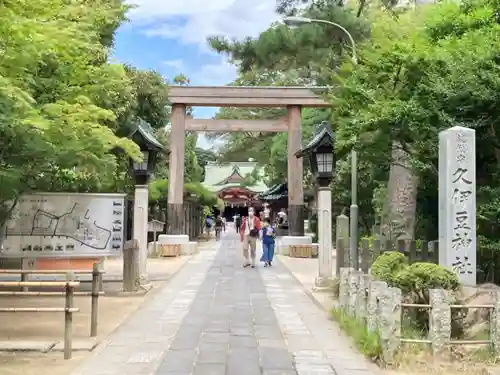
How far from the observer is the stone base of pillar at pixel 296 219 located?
2403 centimetres

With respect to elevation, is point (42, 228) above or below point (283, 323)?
above

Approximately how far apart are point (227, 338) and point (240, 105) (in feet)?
54.1

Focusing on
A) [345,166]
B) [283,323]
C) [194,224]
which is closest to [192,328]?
[283,323]

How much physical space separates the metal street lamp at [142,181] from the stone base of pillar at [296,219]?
34.7ft

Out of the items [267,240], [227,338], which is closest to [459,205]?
[227,338]

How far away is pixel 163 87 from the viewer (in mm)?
22797

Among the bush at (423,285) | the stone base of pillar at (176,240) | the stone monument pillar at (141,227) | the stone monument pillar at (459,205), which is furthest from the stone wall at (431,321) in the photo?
the stone base of pillar at (176,240)

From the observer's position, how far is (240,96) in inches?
931

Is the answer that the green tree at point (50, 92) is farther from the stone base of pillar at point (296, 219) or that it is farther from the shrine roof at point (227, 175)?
the shrine roof at point (227, 175)

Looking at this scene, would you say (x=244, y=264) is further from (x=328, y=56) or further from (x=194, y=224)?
(x=194, y=224)

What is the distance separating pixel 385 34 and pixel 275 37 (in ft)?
35.3

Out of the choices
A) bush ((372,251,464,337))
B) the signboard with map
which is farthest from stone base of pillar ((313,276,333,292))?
bush ((372,251,464,337))

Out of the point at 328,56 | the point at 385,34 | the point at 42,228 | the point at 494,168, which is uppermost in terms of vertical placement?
the point at 328,56

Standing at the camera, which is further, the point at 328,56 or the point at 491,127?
the point at 328,56
